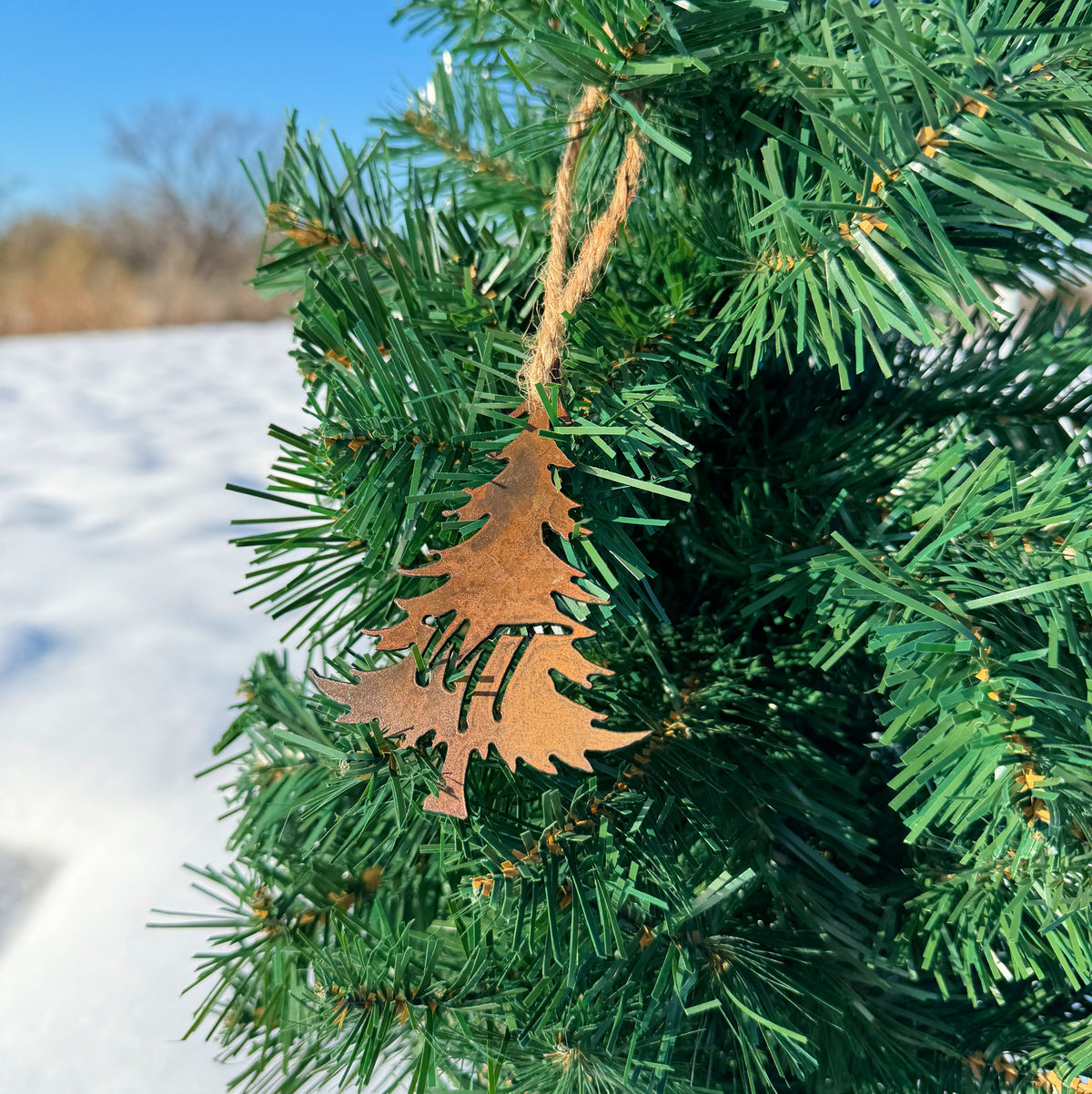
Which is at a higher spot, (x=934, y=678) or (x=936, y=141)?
(x=936, y=141)

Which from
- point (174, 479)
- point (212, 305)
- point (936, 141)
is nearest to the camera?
point (936, 141)

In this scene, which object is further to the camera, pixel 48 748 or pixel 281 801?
pixel 48 748

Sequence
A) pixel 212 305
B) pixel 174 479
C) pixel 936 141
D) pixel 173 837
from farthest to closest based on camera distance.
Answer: pixel 212 305 < pixel 174 479 < pixel 173 837 < pixel 936 141

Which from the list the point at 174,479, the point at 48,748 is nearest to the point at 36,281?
the point at 174,479

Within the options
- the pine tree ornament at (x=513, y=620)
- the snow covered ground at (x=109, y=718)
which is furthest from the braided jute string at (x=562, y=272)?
the snow covered ground at (x=109, y=718)

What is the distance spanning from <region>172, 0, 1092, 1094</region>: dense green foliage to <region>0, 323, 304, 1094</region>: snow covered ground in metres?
0.24

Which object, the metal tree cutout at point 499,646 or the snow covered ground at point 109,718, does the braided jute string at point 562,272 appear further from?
the snow covered ground at point 109,718

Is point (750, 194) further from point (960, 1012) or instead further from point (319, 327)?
point (960, 1012)

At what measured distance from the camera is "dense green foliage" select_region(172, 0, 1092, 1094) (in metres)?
0.19

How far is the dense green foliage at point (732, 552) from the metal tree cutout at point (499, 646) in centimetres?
1

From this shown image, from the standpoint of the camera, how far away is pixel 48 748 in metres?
0.65

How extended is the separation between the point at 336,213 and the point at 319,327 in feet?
0.21

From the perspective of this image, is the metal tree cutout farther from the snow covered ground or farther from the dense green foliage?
the snow covered ground

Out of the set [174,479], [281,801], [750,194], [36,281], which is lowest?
[36,281]
